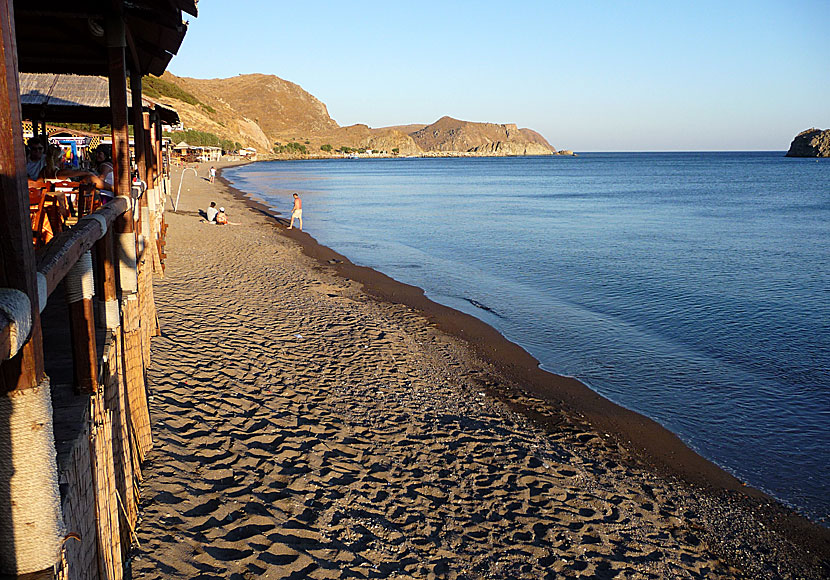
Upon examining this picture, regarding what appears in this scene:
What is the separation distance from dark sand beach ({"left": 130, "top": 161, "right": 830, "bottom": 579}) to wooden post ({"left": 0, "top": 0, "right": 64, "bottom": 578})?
102 inches

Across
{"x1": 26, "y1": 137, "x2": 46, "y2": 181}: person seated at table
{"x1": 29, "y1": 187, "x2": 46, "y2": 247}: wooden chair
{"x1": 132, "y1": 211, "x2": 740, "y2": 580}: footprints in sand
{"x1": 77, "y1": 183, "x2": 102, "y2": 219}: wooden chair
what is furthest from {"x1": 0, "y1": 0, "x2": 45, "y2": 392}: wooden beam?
{"x1": 26, "y1": 137, "x2": 46, "y2": 181}: person seated at table

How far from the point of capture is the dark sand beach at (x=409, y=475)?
4836 mm

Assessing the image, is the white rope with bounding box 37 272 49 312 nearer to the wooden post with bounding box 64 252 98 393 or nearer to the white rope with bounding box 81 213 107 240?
the wooden post with bounding box 64 252 98 393

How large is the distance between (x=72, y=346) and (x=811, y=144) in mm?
186109

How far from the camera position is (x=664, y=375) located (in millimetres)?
10398

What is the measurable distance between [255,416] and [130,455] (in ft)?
7.01

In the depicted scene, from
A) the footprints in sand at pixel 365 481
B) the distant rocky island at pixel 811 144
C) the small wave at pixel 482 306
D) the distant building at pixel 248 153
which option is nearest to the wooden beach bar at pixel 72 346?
the footprints in sand at pixel 365 481

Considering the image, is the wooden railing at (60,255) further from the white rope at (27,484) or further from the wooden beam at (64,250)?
the white rope at (27,484)

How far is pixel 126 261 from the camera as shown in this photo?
523 cm

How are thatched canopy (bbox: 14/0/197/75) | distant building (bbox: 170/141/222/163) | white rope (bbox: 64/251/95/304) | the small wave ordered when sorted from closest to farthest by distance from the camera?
white rope (bbox: 64/251/95/304), thatched canopy (bbox: 14/0/197/75), the small wave, distant building (bbox: 170/141/222/163)

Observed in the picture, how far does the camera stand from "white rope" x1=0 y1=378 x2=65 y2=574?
1.79 m

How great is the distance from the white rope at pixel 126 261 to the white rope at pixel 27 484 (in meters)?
3.60

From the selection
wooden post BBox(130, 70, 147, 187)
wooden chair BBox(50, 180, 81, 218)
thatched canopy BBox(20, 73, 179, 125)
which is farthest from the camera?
thatched canopy BBox(20, 73, 179, 125)

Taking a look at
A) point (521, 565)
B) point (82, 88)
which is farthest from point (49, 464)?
point (82, 88)
